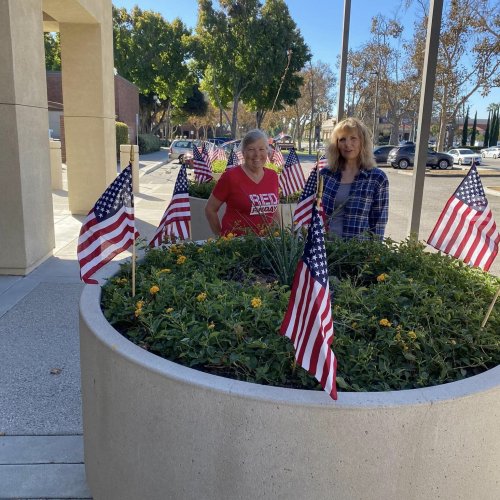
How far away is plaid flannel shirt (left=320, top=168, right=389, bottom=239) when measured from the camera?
3.94m

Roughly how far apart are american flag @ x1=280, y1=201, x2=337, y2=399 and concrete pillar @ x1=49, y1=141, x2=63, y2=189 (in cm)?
1402

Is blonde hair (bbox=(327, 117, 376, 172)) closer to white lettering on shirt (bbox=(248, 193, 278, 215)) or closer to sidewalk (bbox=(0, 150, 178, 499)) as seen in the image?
white lettering on shirt (bbox=(248, 193, 278, 215))

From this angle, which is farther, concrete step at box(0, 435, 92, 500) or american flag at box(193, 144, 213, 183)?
american flag at box(193, 144, 213, 183)

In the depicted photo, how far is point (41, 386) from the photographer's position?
12.5 feet

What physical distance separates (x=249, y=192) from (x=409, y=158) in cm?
3009

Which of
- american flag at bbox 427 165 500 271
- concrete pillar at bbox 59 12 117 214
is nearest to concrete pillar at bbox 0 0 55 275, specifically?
concrete pillar at bbox 59 12 117 214

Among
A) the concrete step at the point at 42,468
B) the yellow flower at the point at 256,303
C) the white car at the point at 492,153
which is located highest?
the yellow flower at the point at 256,303

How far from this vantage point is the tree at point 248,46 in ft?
119

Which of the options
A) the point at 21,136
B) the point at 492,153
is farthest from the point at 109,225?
the point at 492,153

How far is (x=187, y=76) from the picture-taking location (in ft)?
151

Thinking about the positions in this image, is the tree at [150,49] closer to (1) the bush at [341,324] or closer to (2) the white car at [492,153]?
(2) the white car at [492,153]

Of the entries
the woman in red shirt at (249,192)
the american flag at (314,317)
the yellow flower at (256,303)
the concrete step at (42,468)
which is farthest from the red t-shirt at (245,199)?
the american flag at (314,317)

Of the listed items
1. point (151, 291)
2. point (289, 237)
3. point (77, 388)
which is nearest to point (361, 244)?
point (289, 237)

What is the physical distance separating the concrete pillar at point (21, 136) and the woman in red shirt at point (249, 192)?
9.90 feet
